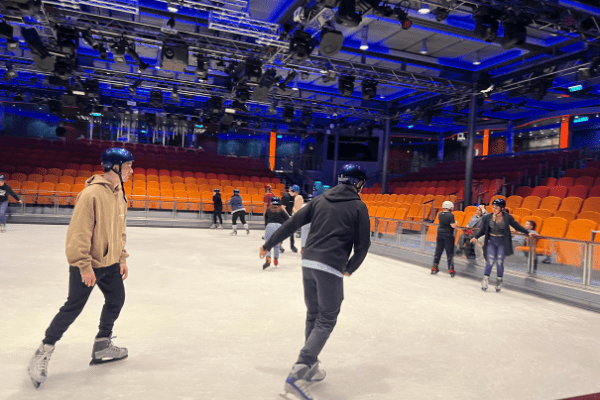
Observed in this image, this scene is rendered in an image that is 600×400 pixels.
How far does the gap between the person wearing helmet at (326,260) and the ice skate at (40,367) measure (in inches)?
63.3

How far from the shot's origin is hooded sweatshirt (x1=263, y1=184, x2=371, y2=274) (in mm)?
2600

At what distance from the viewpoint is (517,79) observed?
42.1ft

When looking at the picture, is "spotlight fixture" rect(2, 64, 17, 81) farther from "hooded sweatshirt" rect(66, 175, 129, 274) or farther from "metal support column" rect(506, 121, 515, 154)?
"metal support column" rect(506, 121, 515, 154)

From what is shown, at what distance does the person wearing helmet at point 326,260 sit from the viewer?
101 inches

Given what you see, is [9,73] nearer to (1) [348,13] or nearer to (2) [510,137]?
(1) [348,13]

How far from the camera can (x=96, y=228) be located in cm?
262

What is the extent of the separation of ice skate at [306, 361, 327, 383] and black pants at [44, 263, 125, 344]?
1.47 metres

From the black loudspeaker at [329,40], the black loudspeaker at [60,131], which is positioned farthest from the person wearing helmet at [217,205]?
the black loudspeaker at [60,131]

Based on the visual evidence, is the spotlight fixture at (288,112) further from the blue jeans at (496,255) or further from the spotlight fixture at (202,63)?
the blue jeans at (496,255)

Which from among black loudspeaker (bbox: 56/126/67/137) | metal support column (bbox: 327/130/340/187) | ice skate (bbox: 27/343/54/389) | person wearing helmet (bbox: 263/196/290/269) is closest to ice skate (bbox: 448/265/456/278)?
person wearing helmet (bbox: 263/196/290/269)

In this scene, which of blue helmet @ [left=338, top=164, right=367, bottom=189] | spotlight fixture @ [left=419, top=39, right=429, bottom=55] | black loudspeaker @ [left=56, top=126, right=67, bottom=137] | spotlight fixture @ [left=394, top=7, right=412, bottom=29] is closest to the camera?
blue helmet @ [left=338, top=164, right=367, bottom=189]

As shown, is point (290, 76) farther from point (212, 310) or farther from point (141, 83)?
point (212, 310)

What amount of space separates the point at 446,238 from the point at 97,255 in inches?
263

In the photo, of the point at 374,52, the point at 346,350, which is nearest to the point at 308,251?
the point at 346,350
